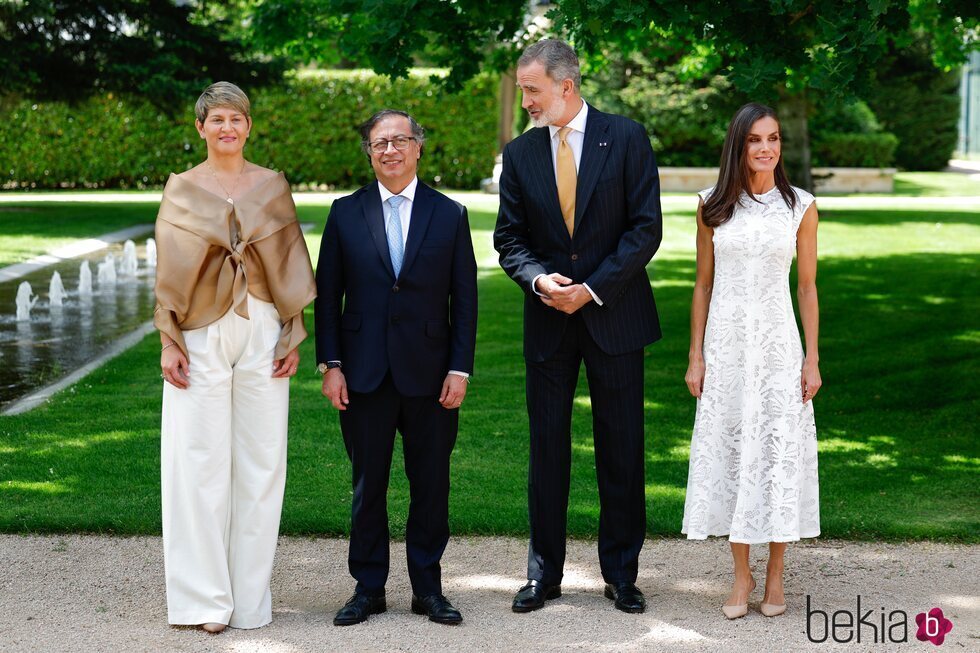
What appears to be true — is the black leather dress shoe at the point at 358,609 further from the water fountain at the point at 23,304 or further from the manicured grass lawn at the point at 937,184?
the manicured grass lawn at the point at 937,184

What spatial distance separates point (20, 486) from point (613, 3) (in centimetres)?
456

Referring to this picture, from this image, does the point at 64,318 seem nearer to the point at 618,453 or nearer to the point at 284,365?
the point at 284,365

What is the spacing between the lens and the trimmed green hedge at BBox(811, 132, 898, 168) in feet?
105

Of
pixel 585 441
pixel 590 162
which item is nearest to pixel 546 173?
pixel 590 162

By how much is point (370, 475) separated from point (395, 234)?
3.13 ft

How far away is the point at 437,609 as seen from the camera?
4.72 metres

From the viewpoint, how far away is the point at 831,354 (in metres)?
10.6

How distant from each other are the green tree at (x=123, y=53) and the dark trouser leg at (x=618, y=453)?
17.6m

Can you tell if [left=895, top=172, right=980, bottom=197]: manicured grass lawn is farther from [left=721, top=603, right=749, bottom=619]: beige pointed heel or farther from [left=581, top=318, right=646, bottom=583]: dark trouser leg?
[left=721, top=603, right=749, bottom=619]: beige pointed heel

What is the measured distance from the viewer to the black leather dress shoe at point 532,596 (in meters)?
4.84

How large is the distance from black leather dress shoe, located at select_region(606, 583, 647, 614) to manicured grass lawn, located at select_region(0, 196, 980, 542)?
1.03m

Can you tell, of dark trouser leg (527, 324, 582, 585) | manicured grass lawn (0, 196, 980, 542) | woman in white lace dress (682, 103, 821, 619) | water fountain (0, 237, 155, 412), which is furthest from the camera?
water fountain (0, 237, 155, 412)

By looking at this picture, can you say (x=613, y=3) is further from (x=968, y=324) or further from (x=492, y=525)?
(x=968, y=324)

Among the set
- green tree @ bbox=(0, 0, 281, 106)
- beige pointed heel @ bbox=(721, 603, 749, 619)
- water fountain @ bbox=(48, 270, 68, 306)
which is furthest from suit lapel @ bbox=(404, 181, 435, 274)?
green tree @ bbox=(0, 0, 281, 106)
